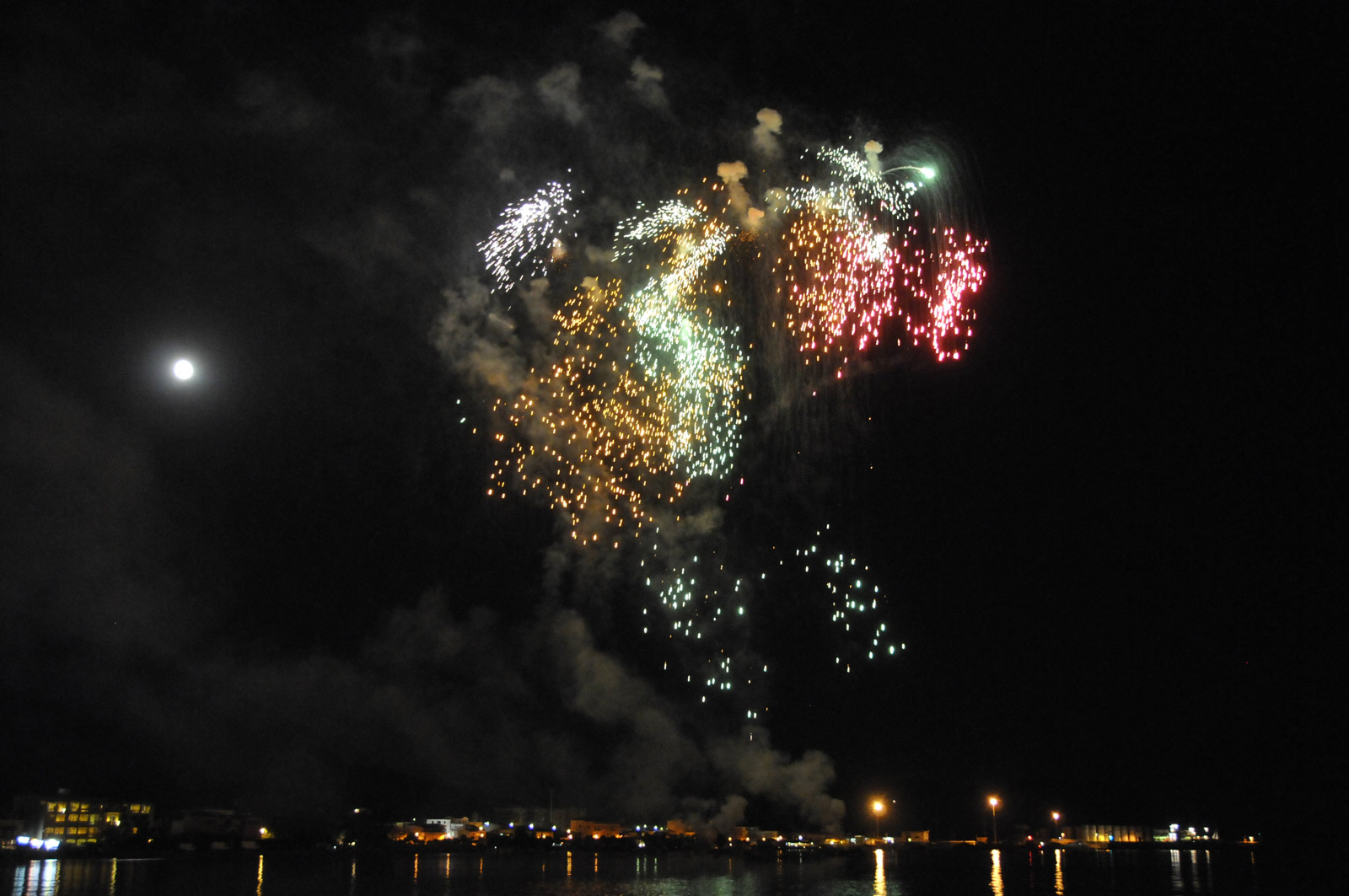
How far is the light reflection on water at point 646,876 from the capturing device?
1533 inches

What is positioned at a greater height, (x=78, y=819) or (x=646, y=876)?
(x=646, y=876)

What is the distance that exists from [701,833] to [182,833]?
40.0 metres

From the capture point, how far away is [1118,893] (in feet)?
131

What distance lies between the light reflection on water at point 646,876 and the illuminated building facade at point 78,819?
37.3 ft

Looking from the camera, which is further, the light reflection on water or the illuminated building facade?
the illuminated building facade

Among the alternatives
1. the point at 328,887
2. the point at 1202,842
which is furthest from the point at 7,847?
the point at 1202,842

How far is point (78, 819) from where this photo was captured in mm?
81375

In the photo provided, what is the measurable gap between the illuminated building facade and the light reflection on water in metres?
11.4

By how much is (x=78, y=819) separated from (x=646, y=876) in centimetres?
5498

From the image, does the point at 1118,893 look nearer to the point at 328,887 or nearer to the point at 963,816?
the point at 328,887

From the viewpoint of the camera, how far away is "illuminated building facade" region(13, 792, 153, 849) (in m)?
77.2

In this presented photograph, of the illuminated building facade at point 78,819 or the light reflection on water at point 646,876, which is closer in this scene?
the light reflection on water at point 646,876

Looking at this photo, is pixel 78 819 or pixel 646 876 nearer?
pixel 646 876

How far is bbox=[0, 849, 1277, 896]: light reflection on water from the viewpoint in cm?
3894
